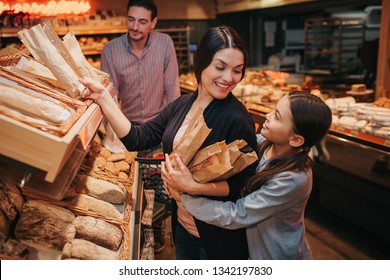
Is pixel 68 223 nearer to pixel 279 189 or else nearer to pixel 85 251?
pixel 85 251

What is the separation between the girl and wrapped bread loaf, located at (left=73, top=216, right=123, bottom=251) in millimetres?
311

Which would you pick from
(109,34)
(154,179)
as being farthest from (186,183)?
(109,34)

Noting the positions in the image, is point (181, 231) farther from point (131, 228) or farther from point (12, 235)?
point (12, 235)

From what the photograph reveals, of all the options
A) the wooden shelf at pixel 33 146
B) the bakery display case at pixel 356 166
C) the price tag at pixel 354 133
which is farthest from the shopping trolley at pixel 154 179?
the price tag at pixel 354 133

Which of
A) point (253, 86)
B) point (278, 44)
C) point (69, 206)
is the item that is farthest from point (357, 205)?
point (278, 44)

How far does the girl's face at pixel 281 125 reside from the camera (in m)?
1.45

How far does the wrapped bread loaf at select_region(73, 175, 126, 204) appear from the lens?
1743 mm

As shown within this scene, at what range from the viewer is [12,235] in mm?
1354

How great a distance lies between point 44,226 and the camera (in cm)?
137

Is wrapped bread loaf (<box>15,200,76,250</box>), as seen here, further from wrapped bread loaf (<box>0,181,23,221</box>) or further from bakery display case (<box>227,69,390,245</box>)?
bakery display case (<box>227,69,390,245</box>)

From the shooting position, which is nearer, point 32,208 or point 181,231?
point 32,208

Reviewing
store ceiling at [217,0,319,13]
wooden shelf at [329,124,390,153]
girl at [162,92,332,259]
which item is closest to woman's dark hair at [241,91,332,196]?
girl at [162,92,332,259]

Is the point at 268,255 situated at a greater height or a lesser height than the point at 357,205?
greater
